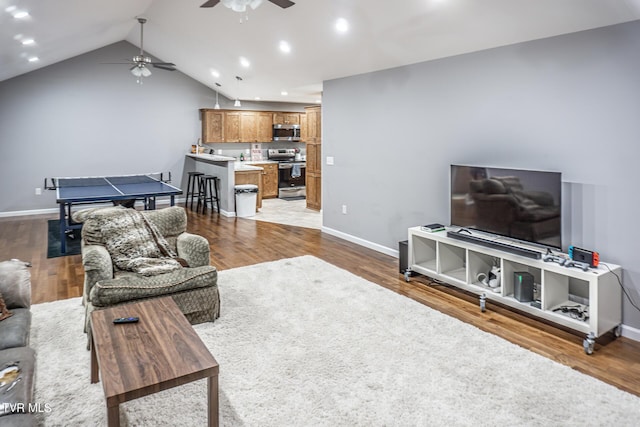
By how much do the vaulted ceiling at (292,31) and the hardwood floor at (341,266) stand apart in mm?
2352

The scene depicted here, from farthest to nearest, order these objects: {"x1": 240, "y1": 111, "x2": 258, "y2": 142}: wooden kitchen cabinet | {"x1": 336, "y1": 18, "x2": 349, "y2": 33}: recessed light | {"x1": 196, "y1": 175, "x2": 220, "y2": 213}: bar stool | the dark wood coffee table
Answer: {"x1": 240, "y1": 111, "x2": 258, "y2": 142}: wooden kitchen cabinet → {"x1": 196, "y1": 175, "x2": 220, "y2": 213}: bar stool → {"x1": 336, "y1": 18, "x2": 349, "y2": 33}: recessed light → the dark wood coffee table

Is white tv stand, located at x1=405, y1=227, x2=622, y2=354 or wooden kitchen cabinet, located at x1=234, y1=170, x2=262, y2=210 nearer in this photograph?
white tv stand, located at x1=405, y1=227, x2=622, y2=354

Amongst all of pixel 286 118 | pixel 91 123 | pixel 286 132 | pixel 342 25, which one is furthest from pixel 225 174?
pixel 342 25

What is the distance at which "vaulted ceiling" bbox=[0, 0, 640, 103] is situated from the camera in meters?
3.42

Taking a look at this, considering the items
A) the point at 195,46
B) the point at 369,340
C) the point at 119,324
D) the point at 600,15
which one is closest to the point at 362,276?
the point at 369,340

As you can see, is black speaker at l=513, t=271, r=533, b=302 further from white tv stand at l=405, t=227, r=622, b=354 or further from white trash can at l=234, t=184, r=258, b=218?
white trash can at l=234, t=184, r=258, b=218

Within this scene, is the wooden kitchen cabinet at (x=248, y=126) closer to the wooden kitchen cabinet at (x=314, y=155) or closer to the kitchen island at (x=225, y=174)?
the kitchen island at (x=225, y=174)

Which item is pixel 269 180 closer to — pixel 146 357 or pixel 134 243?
pixel 134 243

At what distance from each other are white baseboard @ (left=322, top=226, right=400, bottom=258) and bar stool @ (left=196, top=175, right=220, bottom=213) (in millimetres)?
2883

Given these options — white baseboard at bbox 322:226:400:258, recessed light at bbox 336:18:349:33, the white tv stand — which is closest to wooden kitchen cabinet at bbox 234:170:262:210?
white baseboard at bbox 322:226:400:258

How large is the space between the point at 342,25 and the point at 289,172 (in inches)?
243

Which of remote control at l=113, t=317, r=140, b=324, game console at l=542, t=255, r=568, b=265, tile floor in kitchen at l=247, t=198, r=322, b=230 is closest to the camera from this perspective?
remote control at l=113, t=317, r=140, b=324

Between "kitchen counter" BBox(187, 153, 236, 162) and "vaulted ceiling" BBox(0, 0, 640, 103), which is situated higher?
"vaulted ceiling" BBox(0, 0, 640, 103)

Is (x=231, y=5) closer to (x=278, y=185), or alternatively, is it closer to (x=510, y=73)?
(x=510, y=73)
